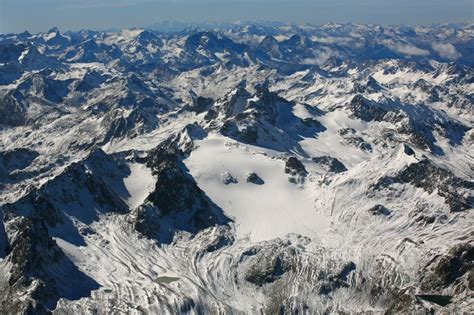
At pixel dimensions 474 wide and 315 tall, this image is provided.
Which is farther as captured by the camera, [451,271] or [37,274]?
[37,274]

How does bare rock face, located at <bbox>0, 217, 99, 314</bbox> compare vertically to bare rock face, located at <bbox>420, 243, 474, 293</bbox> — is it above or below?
below

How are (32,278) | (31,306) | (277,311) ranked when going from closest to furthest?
(31,306)
(32,278)
(277,311)

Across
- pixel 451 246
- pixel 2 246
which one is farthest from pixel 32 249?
pixel 451 246

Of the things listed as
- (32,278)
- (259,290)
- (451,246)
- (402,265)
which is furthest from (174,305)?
(451,246)

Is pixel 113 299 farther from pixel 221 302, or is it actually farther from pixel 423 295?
pixel 423 295

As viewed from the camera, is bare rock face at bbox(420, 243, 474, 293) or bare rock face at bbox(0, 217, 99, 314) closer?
bare rock face at bbox(0, 217, 99, 314)

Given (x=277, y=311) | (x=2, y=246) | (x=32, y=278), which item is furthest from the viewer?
(x=2, y=246)

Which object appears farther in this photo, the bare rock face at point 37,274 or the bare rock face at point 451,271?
the bare rock face at point 451,271

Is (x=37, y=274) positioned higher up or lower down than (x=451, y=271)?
lower down

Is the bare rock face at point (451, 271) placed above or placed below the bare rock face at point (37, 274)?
above

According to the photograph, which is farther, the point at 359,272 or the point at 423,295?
the point at 359,272

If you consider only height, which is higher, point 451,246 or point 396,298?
point 451,246
